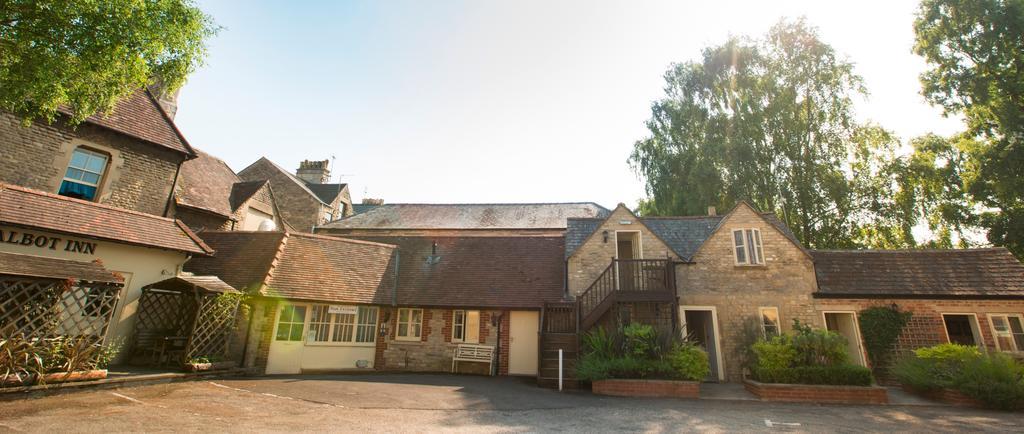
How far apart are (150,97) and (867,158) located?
34.4 m

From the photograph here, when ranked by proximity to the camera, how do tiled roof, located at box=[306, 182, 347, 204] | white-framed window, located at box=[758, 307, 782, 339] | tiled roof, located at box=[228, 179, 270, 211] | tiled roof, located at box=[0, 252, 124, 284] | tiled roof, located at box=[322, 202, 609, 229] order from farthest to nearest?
1. tiled roof, located at box=[306, 182, 347, 204]
2. tiled roof, located at box=[322, 202, 609, 229]
3. tiled roof, located at box=[228, 179, 270, 211]
4. white-framed window, located at box=[758, 307, 782, 339]
5. tiled roof, located at box=[0, 252, 124, 284]

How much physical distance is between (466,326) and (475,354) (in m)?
1.26

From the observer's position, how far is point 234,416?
7910 millimetres

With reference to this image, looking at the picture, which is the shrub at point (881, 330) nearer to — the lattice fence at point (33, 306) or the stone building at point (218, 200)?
the lattice fence at point (33, 306)

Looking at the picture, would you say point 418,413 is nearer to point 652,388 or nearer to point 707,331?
point 652,388

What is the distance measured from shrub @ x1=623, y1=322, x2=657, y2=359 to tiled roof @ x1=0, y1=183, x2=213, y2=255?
14.1 metres

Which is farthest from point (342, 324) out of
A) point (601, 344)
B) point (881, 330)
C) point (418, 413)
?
point (881, 330)

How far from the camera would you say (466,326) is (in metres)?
17.2

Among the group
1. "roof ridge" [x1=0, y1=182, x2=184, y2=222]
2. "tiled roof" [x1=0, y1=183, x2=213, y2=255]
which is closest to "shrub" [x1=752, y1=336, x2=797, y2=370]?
"tiled roof" [x1=0, y1=183, x2=213, y2=255]

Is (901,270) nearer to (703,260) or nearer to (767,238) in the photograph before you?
(767,238)

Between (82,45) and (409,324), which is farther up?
(82,45)

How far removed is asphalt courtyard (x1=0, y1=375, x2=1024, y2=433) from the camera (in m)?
7.33

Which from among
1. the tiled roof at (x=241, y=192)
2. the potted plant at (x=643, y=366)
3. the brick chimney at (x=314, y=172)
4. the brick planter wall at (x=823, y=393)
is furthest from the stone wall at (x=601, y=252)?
the brick chimney at (x=314, y=172)

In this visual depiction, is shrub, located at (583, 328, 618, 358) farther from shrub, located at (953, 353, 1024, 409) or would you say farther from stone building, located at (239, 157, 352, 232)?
stone building, located at (239, 157, 352, 232)
